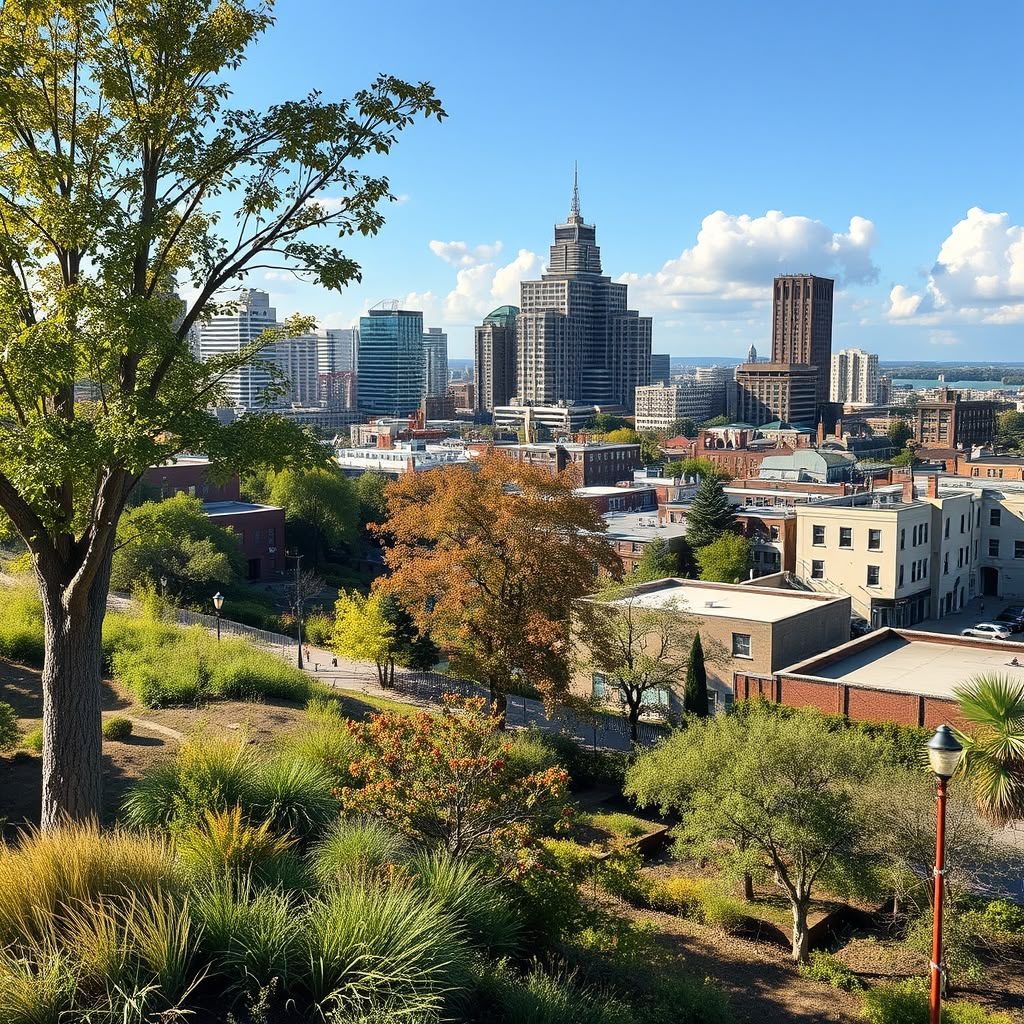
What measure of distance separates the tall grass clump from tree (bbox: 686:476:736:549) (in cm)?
4230

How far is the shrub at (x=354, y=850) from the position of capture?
35.2 feet

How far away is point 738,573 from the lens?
59.8 m

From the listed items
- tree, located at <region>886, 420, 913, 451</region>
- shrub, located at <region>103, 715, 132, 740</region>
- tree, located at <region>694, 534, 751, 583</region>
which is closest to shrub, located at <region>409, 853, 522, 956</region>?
shrub, located at <region>103, 715, 132, 740</region>

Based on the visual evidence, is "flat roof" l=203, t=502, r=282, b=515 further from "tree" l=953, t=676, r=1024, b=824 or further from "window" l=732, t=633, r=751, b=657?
"tree" l=953, t=676, r=1024, b=824

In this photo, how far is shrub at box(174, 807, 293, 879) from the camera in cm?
1058

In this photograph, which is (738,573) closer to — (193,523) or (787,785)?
(193,523)

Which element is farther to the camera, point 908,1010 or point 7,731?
point 7,731

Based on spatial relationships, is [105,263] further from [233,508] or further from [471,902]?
[233,508]

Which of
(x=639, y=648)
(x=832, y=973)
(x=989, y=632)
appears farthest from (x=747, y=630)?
(x=989, y=632)

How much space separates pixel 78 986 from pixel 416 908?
2698 mm

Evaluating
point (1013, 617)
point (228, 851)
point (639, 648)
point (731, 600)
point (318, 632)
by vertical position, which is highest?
point (228, 851)

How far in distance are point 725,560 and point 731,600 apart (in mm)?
18600

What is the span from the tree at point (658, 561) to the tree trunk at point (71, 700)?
155 feet

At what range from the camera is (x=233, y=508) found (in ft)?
240
